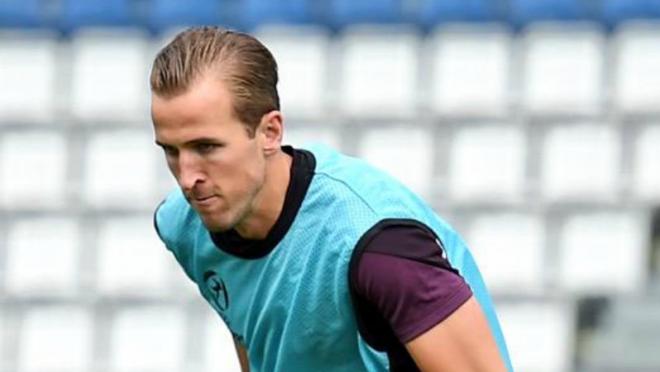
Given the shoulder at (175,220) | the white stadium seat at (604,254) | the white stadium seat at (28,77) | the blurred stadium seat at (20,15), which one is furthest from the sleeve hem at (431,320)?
the blurred stadium seat at (20,15)

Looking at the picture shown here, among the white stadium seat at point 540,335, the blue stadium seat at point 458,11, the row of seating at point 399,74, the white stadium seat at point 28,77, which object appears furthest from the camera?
the white stadium seat at point 28,77

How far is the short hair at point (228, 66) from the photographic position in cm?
243

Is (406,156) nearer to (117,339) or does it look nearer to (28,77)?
(117,339)

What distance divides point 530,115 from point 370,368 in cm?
392

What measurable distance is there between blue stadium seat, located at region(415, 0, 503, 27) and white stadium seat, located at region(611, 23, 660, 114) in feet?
1.64

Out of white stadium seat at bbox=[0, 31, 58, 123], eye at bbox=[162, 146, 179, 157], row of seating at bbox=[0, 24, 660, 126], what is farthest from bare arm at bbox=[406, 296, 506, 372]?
white stadium seat at bbox=[0, 31, 58, 123]

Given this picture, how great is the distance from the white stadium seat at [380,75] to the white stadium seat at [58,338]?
4.24ft

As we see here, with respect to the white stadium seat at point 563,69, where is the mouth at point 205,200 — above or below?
above

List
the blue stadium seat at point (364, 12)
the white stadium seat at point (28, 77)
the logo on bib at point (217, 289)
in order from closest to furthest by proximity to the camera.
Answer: the logo on bib at point (217, 289) < the blue stadium seat at point (364, 12) < the white stadium seat at point (28, 77)

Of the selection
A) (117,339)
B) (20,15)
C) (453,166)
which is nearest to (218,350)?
(117,339)

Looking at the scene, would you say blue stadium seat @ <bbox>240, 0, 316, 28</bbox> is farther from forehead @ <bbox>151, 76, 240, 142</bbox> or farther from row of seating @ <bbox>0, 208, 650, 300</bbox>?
forehead @ <bbox>151, 76, 240, 142</bbox>

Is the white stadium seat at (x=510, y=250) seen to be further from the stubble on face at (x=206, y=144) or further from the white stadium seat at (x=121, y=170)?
the stubble on face at (x=206, y=144)

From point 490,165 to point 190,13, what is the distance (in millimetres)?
1348

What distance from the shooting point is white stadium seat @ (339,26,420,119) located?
6512 mm
